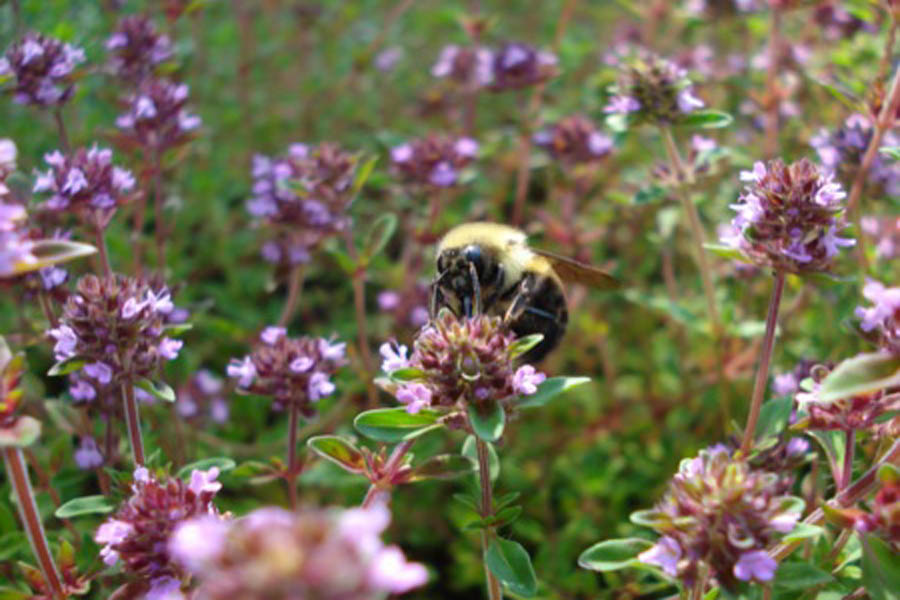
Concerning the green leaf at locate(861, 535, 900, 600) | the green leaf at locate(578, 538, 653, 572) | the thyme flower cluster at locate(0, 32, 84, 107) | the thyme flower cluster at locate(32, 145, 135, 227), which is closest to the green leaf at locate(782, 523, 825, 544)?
the green leaf at locate(861, 535, 900, 600)

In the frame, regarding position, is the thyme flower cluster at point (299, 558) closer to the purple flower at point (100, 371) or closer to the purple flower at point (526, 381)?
the purple flower at point (526, 381)

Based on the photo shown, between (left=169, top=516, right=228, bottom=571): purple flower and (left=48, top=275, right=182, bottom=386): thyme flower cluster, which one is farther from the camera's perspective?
(left=48, top=275, right=182, bottom=386): thyme flower cluster

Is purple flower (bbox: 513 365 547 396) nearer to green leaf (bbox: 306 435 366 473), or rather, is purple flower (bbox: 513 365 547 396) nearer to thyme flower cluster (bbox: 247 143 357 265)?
green leaf (bbox: 306 435 366 473)

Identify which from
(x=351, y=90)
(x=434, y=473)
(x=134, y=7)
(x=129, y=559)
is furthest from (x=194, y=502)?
(x=351, y=90)

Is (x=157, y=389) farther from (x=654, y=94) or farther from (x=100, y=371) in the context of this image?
(x=654, y=94)

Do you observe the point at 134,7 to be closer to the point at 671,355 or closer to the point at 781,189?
the point at 671,355

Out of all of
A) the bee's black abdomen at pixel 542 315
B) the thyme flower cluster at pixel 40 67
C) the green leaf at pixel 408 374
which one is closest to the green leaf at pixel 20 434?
the green leaf at pixel 408 374
